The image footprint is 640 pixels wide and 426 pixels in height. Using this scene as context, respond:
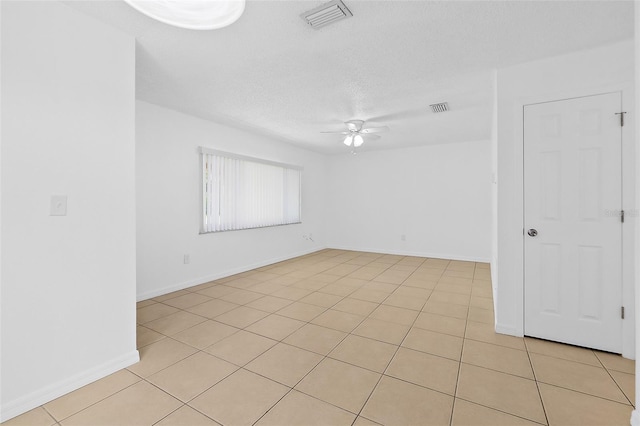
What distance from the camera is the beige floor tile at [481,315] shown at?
2.90 m

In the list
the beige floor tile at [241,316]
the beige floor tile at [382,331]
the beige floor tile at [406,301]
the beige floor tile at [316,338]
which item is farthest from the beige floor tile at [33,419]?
the beige floor tile at [406,301]

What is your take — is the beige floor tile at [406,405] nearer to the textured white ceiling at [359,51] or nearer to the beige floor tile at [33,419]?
the beige floor tile at [33,419]

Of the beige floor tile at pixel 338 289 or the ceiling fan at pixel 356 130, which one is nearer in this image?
the beige floor tile at pixel 338 289

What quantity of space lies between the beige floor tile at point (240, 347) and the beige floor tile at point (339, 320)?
608mm

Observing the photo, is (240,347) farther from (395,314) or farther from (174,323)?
(395,314)

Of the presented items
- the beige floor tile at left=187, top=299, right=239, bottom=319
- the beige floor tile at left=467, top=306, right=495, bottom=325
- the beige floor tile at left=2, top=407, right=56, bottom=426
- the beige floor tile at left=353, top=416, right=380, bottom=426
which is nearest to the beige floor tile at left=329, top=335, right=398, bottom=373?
the beige floor tile at left=353, top=416, right=380, bottom=426

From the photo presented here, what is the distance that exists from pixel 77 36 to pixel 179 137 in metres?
2.08

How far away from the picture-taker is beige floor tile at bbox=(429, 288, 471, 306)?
3.46 m

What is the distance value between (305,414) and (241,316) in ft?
5.27

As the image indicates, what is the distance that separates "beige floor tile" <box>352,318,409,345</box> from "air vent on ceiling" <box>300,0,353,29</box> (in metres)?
2.59

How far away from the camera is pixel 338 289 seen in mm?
3979

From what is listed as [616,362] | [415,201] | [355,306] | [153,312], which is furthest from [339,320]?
[415,201]

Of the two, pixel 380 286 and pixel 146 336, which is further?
pixel 380 286

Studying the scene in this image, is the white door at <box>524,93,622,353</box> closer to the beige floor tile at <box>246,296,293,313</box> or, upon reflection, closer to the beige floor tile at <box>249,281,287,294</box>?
the beige floor tile at <box>246,296,293,313</box>
